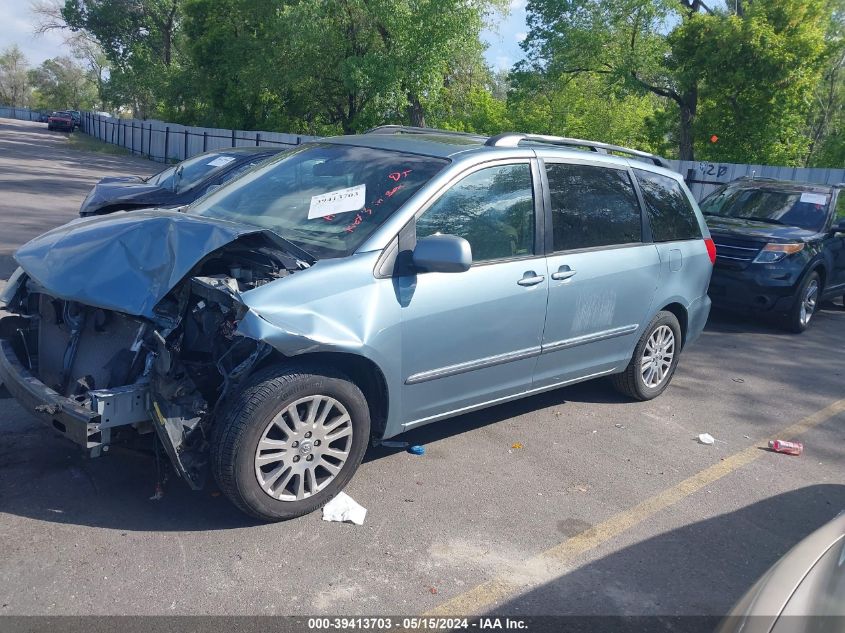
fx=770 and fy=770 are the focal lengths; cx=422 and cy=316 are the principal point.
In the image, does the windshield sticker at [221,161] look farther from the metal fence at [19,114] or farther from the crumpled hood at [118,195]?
the metal fence at [19,114]

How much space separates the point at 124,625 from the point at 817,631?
94.2 inches

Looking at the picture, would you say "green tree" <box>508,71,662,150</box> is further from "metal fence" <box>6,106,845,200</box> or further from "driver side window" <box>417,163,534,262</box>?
"driver side window" <box>417,163,534,262</box>

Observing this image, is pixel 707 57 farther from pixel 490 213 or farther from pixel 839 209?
pixel 490 213

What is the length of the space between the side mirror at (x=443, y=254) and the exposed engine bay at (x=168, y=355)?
1.93 feet

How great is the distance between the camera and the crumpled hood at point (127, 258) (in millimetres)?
3656

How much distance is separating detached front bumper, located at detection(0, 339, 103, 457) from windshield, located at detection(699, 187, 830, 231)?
28.3 ft

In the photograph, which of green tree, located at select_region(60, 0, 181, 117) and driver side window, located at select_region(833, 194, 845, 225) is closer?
driver side window, located at select_region(833, 194, 845, 225)

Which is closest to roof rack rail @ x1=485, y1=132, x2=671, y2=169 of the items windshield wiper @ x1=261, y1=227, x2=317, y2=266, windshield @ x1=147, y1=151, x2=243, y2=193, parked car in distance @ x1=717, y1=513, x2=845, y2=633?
windshield wiper @ x1=261, y1=227, x2=317, y2=266

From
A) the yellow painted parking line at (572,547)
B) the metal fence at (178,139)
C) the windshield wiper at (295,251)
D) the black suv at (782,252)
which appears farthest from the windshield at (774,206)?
the metal fence at (178,139)

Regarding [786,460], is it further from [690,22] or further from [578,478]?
[690,22]

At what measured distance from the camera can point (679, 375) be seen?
698 centimetres

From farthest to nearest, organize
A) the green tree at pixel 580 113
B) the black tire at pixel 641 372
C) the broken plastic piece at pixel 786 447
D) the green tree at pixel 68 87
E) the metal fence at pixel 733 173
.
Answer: the green tree at pixel 68 87, the green tree at pixel 580 113, the metal fence at pixel 733 173, the black tire at pixel 641 372, the broken plastic piece at pixel 786 447

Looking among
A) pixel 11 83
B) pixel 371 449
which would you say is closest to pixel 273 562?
pixel 371 449

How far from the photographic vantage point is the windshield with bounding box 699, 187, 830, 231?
31.3 feet
